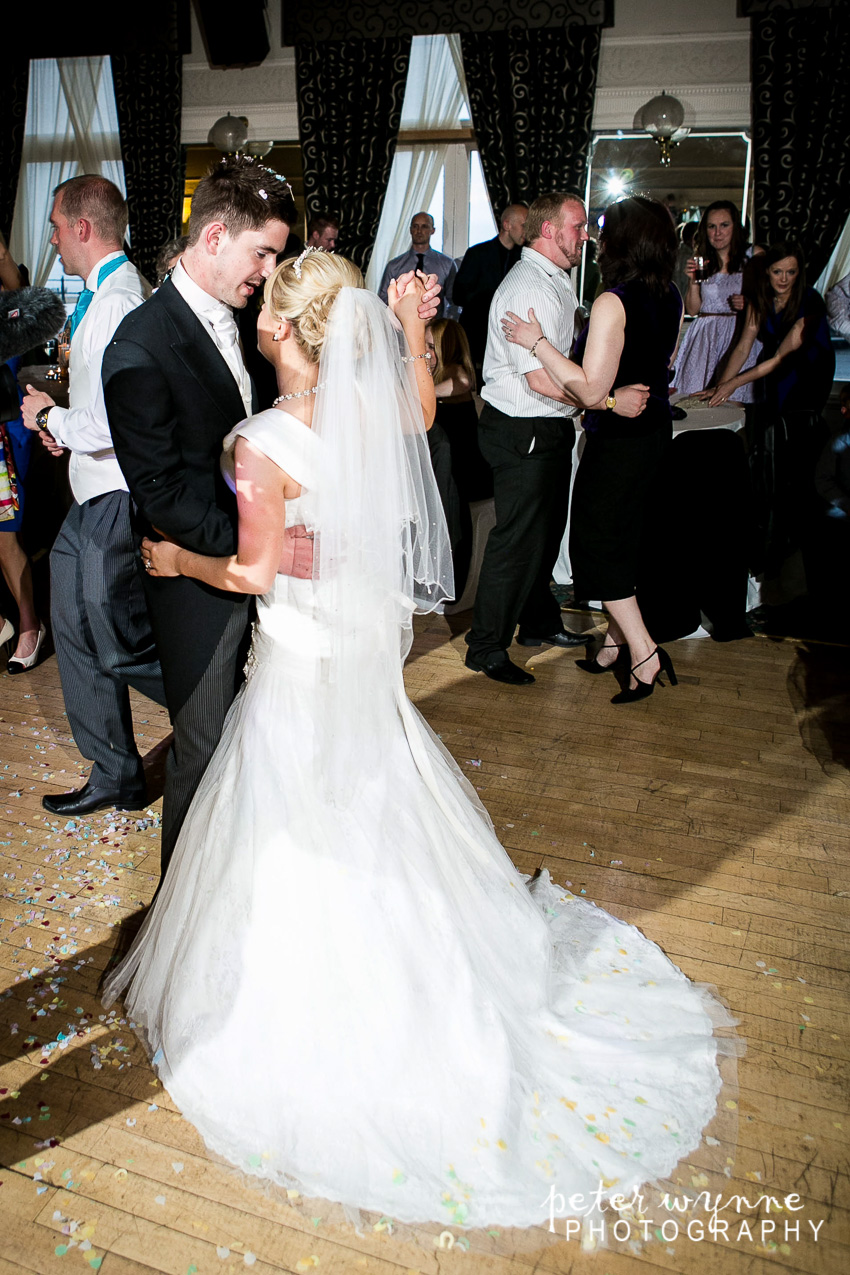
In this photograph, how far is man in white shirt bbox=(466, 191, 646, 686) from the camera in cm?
328

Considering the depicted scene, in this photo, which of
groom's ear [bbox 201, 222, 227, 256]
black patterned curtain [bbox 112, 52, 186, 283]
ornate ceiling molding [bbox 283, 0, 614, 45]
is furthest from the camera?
black patterned curtain [bbox 112, 52, 186, 283]

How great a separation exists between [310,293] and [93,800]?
1.67 m

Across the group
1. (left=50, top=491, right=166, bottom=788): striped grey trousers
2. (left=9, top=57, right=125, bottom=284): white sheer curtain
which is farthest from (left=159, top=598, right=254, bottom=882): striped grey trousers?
(left=9, top=57, right=125, bottom=284): white sheer curtain

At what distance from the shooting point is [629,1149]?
153 centimetres

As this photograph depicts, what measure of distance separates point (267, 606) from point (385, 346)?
0.54 meters

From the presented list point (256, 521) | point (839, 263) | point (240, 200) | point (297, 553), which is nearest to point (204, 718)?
point (297, 553)

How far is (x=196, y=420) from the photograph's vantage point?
1.88m

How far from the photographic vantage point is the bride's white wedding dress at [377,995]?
4.91 ft

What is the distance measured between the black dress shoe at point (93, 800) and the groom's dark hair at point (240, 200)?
1.51 metres

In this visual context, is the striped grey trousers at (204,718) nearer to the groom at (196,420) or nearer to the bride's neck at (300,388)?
the groom at (196,420)

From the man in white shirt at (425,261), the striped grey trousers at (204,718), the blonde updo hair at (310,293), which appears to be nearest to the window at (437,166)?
the man in white shirt at (425,261)

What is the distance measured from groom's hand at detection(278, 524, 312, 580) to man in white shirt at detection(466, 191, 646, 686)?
1.86 meters

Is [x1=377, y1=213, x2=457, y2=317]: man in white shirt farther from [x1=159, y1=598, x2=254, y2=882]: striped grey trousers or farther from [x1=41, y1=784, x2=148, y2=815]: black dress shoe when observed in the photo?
[x1=159, y1=598, x2=254, y2=882]: striped grey trousers

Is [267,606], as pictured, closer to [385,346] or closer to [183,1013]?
[385,346]
